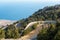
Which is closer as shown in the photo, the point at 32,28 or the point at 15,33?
the point at 15,33

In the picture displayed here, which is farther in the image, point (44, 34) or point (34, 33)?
point (34, 33)

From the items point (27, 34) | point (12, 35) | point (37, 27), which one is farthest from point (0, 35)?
point (37, 27)

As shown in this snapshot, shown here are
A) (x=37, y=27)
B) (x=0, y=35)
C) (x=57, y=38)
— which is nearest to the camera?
(x=57, y=38)

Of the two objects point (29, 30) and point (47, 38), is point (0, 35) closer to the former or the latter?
point (47, 38)

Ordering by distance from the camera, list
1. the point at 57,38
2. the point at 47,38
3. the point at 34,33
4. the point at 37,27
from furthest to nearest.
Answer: the point at 37,27, the point at 34,33, the point at 47,38, the point at 57,38

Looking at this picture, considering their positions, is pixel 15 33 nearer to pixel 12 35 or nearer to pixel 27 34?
pixel 12 35

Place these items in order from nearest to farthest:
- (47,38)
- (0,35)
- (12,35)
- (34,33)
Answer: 1. (47,38)
2. (0,35)
3. (12,35)
4. (34,33)

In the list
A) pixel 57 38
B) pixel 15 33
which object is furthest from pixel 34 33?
pixel 57 38
